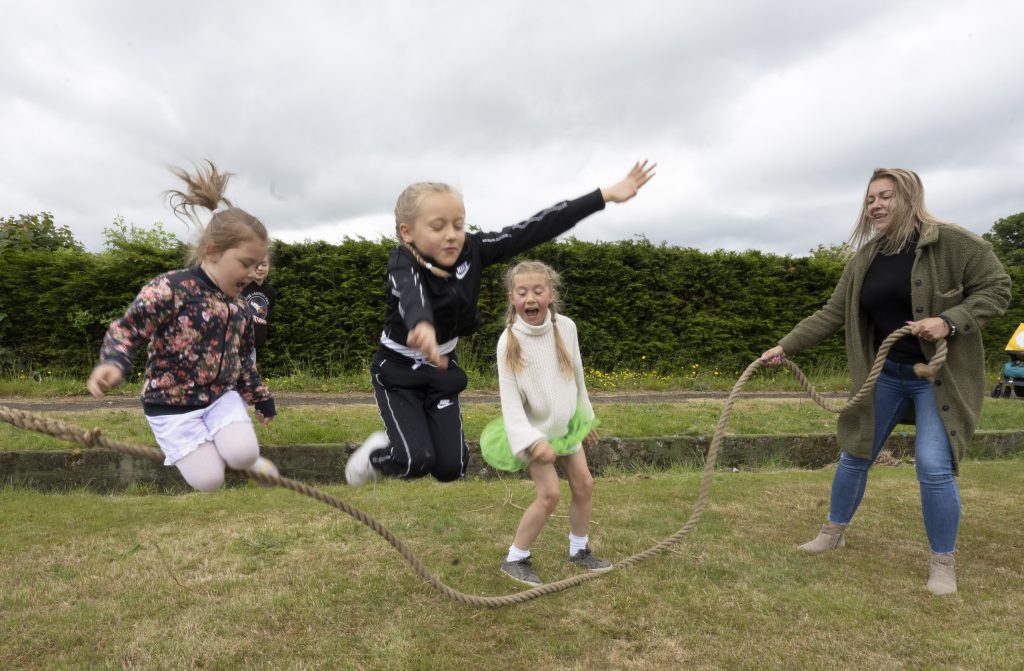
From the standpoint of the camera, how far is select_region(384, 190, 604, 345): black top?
311 cm

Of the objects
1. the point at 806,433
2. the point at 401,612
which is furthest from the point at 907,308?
the point at 806,433

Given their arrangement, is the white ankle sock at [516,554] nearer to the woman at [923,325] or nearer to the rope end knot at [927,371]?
the woman at [923,325]

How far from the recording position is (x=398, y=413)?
3426 mm

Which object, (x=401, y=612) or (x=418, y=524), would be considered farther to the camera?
(x=418, y=524)

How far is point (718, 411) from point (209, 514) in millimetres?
5868

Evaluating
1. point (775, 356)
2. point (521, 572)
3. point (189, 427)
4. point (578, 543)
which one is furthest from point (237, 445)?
point (775, 356)

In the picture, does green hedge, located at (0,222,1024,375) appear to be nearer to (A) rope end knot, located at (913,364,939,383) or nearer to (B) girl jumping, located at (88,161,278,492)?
(B) girl jumping, located at (88,161,278,492)

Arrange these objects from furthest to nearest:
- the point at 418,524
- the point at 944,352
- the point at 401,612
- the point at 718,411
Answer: the point at 718,411, the point at 418,524, the point at 944,352, the point at 401,612

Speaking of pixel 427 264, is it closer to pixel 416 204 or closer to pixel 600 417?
pixel 416 204

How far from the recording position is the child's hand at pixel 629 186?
3.54 metres

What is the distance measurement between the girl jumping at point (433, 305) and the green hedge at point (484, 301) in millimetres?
7579

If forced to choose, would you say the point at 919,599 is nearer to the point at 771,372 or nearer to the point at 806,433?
the point at 806,433

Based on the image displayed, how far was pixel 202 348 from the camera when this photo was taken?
10.5 ft

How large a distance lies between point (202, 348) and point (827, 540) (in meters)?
3.67
